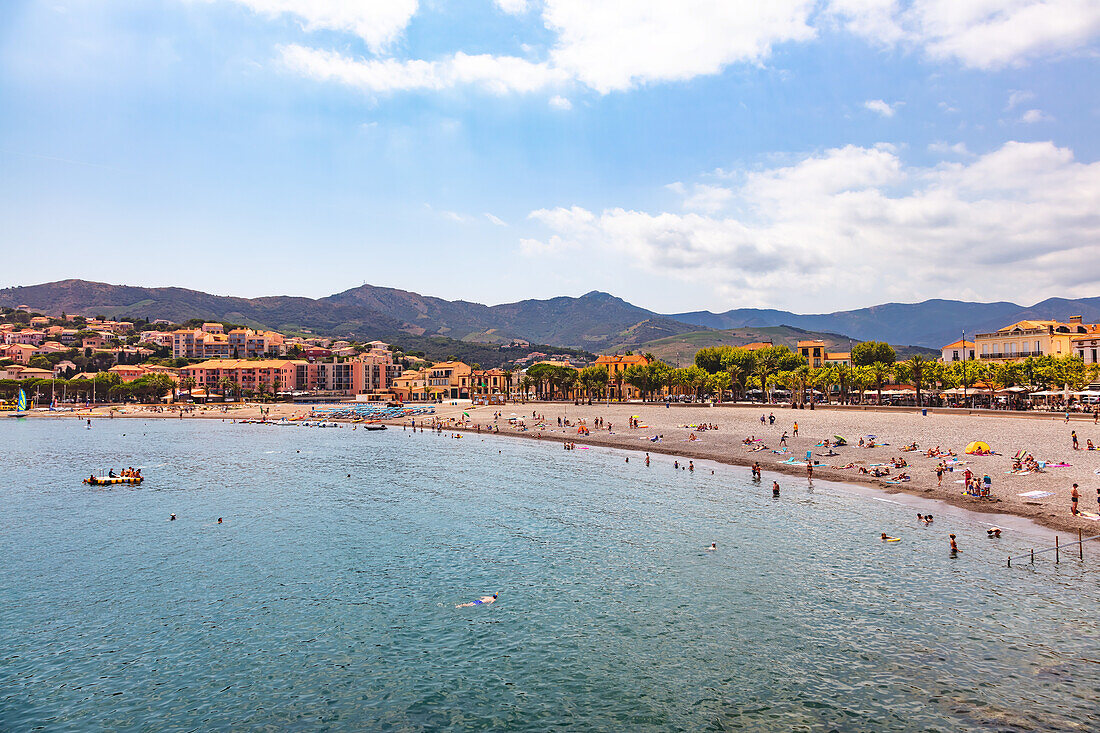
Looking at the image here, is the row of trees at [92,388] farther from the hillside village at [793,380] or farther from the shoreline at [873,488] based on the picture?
the shoreline at [873,488]

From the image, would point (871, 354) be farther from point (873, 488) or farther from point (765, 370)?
point (873, 488)

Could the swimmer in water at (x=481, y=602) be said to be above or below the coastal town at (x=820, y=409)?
below

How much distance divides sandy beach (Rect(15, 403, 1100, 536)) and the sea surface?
16.8ft

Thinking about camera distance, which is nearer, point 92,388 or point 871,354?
point 871,354

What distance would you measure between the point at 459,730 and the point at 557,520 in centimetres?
2269

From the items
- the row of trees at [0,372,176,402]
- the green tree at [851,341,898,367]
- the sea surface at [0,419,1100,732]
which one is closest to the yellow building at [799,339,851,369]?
the green tree at [851,341,898,367]

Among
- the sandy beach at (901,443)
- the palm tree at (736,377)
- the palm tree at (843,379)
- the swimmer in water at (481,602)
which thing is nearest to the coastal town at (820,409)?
the sandy beach at (901,443)

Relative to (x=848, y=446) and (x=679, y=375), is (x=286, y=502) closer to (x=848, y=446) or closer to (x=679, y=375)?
(x=848, y=446)

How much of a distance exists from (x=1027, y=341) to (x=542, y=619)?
118583mm

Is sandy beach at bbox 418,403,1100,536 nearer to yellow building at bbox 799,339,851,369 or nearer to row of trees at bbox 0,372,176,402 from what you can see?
yellow building at bbox 799,339,851,369

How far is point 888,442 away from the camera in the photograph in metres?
61.3

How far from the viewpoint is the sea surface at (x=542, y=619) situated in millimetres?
17469

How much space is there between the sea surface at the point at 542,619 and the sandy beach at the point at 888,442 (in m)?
5.13

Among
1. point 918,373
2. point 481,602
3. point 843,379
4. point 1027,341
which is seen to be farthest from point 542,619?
point 1027,341
